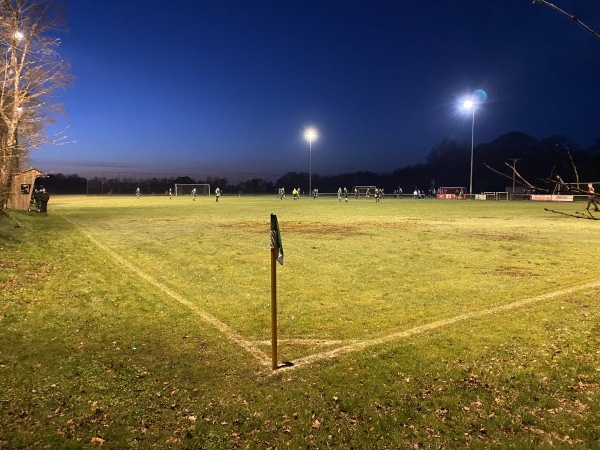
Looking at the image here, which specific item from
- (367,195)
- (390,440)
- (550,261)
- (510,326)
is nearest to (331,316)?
(510,326)

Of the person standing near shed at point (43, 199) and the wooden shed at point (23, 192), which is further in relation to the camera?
the person standing near shed at point (43, 199)

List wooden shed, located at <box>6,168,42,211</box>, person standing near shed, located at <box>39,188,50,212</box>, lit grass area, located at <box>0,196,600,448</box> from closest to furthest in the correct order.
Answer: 1. lit grass area, located at <box>0,196,600,448</box>
2. wooden shed, located at <box>6,168,42,211</box>
3. person standing near shed, located at <box>39,188,50,212</box>

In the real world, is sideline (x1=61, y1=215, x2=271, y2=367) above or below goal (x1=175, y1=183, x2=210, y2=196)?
below

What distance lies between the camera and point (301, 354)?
5.37 meters

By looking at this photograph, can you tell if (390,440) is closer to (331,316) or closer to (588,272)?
(331,316)

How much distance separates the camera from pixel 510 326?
620cm

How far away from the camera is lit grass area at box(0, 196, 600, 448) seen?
372 cm

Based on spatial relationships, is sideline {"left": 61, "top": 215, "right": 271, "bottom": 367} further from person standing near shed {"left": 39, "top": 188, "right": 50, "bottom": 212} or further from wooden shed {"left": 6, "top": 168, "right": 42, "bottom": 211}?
wooden shed {"left": 6, "top": 168, "right": 42, "bottom": 211}

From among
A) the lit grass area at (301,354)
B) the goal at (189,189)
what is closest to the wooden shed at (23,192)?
the lit grass area at (301,354)

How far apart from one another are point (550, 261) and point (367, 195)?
62.6 metres

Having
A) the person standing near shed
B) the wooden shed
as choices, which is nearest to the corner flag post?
the wooden shed

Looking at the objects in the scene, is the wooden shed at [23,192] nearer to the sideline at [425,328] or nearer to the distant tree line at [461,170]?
the sideline at [425,328]

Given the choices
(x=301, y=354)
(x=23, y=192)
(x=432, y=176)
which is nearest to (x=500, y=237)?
(x=301, y=354)

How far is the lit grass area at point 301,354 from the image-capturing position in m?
3.72
